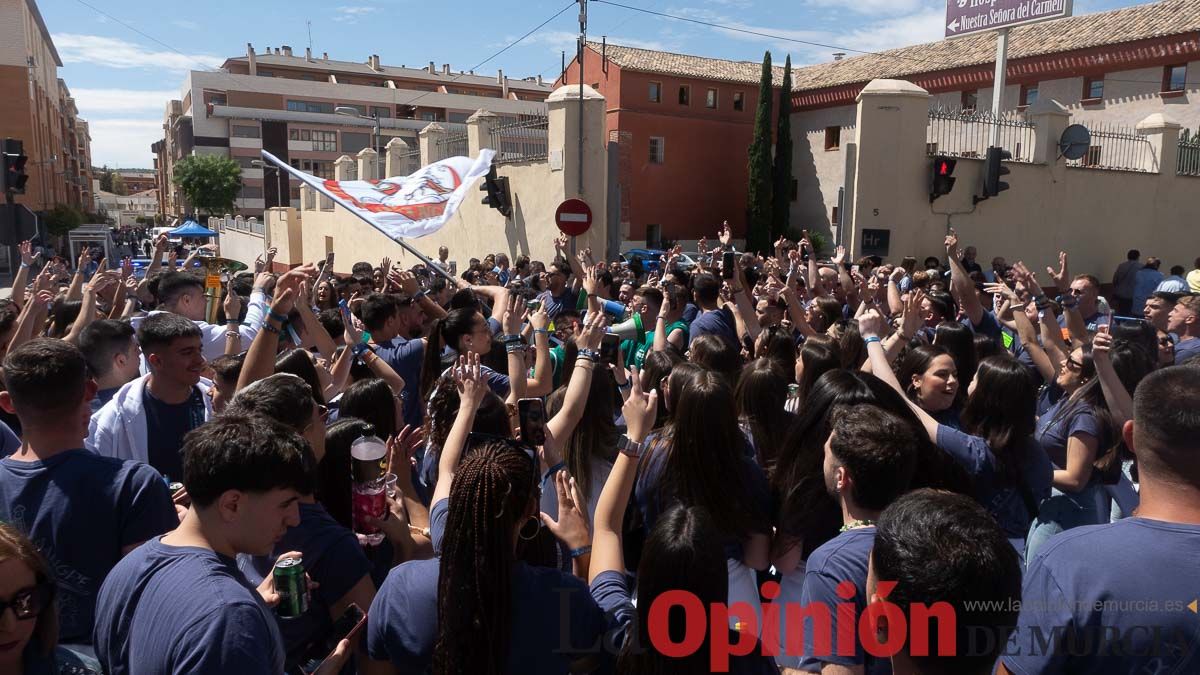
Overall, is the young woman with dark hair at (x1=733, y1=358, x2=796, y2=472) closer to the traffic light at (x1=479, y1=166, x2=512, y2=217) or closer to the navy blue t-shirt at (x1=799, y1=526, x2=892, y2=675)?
the navy blue t-shirt at (x1=799, y1=526, x2=892, y2=675)

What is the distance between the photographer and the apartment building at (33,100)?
43188mm

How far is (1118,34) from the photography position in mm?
26344

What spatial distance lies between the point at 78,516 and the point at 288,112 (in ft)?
220

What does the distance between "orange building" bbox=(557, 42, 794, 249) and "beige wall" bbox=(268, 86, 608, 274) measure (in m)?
10.4

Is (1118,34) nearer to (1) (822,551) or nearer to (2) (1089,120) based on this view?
(2) (1089,120)

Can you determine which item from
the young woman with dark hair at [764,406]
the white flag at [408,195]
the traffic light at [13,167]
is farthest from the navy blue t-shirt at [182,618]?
the traffic light at [13,167]

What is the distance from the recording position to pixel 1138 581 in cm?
186

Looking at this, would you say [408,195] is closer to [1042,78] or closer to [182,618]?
[182,618]

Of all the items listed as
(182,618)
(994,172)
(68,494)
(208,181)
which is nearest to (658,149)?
(994,172)

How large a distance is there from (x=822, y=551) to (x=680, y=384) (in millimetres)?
1134

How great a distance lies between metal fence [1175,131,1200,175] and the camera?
1981 cm

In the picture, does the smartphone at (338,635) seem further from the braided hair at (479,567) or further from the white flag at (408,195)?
the white flag at (408,195)

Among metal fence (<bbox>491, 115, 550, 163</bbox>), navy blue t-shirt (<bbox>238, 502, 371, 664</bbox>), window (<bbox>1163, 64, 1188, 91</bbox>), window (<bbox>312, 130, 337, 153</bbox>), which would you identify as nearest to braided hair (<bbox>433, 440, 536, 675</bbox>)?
navy blue t-shirt (<bbox>238, 502, 371, 664</bbox>)

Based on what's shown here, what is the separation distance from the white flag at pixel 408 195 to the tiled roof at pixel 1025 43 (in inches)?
923
